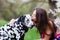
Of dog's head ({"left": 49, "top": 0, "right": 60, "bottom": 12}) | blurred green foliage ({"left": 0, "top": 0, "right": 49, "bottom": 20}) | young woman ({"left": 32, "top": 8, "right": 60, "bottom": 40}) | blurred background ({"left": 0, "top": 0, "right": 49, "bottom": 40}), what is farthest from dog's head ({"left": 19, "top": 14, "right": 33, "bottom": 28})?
blurred green foliage ({"left": 0, "top": 0, "right": 49, "bottom": 20})

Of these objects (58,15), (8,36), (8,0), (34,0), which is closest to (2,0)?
(8,0)

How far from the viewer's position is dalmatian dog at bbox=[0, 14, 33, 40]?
5.79 meters

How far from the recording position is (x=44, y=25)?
5219mm

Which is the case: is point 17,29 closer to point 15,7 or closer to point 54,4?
point 54,4

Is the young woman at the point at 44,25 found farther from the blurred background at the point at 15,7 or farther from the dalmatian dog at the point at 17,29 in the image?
the blurred background at the point at 15,7

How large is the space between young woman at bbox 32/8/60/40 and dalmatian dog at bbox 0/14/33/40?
0.50 meters

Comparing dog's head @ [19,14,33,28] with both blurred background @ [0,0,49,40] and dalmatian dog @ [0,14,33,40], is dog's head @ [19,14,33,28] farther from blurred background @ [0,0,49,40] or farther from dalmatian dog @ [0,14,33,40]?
blurred background @ [0,0,49,40]

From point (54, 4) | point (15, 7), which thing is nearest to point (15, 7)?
point (15, 7)

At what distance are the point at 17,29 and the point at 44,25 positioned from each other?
0.84m

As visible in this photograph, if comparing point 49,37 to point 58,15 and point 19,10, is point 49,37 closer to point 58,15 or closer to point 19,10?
point 58,15

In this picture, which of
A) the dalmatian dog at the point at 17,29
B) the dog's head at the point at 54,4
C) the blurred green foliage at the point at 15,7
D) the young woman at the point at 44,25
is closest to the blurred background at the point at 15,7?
the blurred green foliage at the point at 15,7

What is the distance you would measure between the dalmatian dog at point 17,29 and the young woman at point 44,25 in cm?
50

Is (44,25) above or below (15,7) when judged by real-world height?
below

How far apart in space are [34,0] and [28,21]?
24.8 feet
